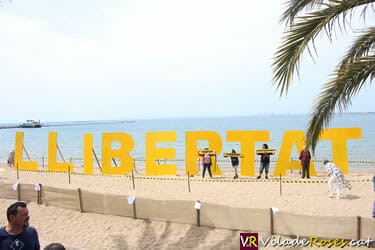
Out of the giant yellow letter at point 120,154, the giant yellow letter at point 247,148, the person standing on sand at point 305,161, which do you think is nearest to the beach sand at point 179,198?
the giant yellow letter at point 247,148

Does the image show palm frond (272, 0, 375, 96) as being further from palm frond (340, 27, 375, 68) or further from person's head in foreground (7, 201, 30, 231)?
person's head in foreground (7, 201, 30, 231)

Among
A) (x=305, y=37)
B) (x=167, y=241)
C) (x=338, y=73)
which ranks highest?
(x=305, y=37)

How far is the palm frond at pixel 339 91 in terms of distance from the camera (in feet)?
16.6

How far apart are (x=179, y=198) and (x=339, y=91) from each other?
9980 millimetres

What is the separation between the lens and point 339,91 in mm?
5223

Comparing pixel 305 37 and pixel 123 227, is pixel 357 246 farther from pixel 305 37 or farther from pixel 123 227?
pixel 123 227

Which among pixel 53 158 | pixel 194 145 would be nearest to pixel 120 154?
pixel 194 145

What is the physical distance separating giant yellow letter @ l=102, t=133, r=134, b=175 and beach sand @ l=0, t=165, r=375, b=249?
0.88m

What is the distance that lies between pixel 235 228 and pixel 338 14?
20.7 feet

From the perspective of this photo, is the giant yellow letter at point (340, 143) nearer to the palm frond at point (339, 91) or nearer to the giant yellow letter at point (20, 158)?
the palm frond at point (339, 91)

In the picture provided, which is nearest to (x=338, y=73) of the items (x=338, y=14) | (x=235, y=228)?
(x=338, y=14)

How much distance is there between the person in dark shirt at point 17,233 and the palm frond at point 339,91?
13.6 ft

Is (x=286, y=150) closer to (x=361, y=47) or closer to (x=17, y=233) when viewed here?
(x=361, y=47)

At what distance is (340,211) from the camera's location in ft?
38.0
